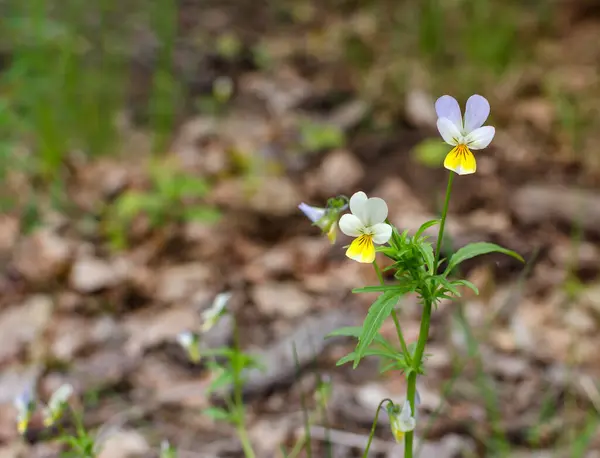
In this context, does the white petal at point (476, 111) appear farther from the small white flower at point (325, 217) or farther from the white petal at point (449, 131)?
the small white flower at point (325, 217)

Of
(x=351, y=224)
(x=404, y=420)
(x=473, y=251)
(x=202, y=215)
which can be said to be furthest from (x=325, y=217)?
(x=202, y=215)

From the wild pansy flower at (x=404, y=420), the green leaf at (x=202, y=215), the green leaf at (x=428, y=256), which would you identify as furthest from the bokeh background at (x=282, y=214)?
the green leaf at (x=428, y=256)

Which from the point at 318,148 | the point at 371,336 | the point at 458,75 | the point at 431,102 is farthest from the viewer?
the point at 458,75

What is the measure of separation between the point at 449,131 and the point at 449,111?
0.12 feet

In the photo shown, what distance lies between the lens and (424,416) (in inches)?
77.7

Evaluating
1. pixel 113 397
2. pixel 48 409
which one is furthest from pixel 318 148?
pixel 48 409

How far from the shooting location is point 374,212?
1002 millimetres

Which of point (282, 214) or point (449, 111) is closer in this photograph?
point (449, 111)

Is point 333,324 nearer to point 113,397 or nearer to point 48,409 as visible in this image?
point 113,397

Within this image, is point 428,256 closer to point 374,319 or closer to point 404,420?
point 374,319

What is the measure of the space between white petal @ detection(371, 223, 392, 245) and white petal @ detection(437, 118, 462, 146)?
15 centimetres

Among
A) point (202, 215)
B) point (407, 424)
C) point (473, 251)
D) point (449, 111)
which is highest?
point (202, 215)

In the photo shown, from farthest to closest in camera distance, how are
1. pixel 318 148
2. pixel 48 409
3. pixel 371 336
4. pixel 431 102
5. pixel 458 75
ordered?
1. pixel 458 75
2. pixel 431 102
3. pixel 318 148
4. pixel 48 409
5. pixel 371 336

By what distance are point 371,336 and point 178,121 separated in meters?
3.28
